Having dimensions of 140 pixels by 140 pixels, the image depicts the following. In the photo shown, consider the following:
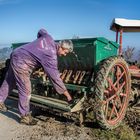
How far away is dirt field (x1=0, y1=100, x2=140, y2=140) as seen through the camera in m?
5.58

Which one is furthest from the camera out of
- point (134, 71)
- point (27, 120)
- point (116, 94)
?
point (134, 71)

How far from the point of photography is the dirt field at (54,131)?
5582 millimetres

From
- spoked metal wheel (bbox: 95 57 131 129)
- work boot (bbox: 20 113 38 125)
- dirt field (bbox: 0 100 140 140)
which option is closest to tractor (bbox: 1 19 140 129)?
spoked metal wheel (bbox: 95 57 131 129)

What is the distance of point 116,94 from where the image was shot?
6473 millimetres

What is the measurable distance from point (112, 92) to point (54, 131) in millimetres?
1459

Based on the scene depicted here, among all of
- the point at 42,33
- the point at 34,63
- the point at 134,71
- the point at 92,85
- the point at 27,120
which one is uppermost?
the point at 42,33

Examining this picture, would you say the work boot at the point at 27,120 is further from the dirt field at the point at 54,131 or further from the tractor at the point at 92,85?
the tractor at the point at 92,85

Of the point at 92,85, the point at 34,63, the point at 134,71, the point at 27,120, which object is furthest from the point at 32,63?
the point at 134,71

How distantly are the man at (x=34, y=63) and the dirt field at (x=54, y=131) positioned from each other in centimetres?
26

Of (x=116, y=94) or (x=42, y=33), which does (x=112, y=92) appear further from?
(x=42, y=33)

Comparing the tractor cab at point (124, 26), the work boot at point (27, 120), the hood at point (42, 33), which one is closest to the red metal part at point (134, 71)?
the tractor cab at point (124, 26)

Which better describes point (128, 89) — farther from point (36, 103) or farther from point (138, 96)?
point (36, 103)

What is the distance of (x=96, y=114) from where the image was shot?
230 inches

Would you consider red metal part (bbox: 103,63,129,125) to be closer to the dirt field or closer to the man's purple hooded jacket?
the dirt field
